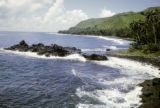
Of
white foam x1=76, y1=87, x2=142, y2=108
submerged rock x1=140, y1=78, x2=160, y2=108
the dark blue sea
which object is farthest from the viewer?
the dark blue sea

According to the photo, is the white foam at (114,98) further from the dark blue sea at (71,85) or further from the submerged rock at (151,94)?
the submerged rock at (151,94)

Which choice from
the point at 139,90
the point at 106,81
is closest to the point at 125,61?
the point at 106,81

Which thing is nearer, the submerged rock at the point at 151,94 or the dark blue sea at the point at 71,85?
the submerged rock at the point at 151,94

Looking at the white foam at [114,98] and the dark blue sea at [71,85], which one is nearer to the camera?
the white foam at [114,98]

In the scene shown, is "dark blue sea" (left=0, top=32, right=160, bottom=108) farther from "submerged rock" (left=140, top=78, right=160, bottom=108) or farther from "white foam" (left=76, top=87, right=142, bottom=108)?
"submerged rock" (left=140, top=78, right=160, bottom=108)

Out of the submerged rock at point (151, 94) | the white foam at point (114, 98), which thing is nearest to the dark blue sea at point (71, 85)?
the white foam at point (114, 98)

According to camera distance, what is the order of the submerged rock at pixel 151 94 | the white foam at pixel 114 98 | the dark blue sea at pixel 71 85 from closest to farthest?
1. the submerged rock at pixel 151 94
2. the white foam at pixel 114 98
3. the dark blue sea at pixel 71 85

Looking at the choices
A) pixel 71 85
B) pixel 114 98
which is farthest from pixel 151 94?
pixel 71 85

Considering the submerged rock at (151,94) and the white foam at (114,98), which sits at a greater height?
the submerged rock at (151,94)

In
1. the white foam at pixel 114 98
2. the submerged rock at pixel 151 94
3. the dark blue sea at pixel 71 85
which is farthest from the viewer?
the dark blue sea at pixel 71 85

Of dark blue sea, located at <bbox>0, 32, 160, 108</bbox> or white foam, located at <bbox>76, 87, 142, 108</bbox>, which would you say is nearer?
white foam, located at <bbox>76, 87, 142, 108</bbox>

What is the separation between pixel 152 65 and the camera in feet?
237

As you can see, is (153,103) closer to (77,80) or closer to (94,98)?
(94,98)

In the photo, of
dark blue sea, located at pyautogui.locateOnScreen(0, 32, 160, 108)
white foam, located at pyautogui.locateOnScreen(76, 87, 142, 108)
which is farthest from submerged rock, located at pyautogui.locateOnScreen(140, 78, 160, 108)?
dark blue sea, located at pyautogui.locateOnScreen(0, 32, 160, 108)
